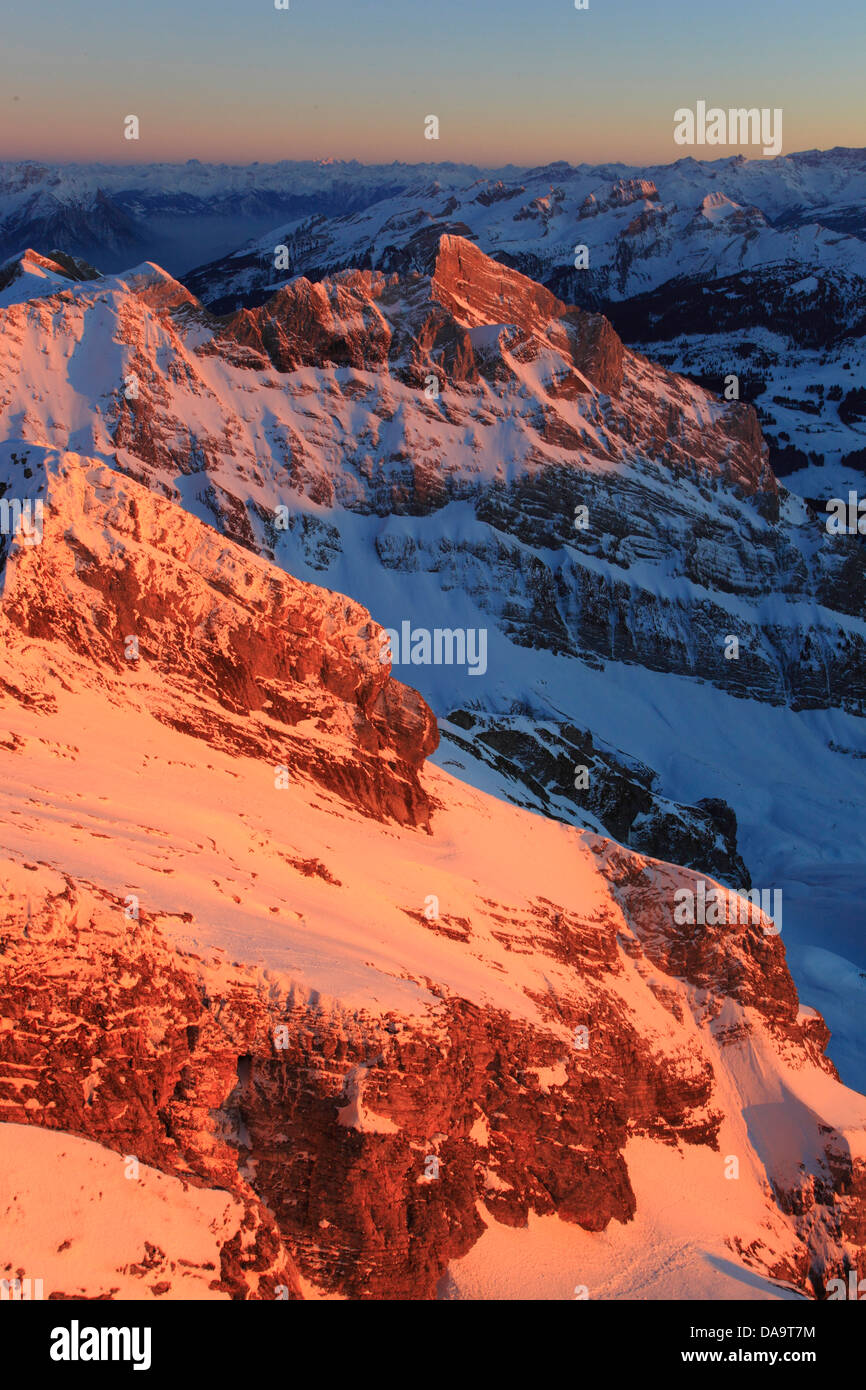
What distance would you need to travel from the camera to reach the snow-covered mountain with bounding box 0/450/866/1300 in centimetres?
4681

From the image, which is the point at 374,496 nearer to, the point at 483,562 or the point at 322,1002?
the point at 483,562

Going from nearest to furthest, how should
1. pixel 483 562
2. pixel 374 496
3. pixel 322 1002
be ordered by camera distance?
pixel 322 1002, pixel 483 562, pixel 374 496

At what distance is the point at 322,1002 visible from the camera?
52.3 meters

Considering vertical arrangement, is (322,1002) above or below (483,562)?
below

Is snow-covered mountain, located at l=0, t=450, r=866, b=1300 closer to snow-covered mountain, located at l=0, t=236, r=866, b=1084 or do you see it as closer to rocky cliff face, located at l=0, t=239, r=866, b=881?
snow-covered mountain, located at l=0, t=236, r=866, b=1084

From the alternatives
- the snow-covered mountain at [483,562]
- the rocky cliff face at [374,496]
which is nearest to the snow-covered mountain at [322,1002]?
the snow-covered mountain at [483,562]

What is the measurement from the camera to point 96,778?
63531 mm

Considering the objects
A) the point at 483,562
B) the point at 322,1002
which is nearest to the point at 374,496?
the point at 483,562

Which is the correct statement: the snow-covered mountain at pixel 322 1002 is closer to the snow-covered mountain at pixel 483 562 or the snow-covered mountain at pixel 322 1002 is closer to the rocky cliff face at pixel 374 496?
the snow-covered mountain at pixel 483 562

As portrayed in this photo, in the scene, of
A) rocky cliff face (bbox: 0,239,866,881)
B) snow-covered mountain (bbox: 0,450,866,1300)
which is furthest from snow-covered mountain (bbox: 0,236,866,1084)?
snow-covered mountain (bbox: 0,450,866,1300)

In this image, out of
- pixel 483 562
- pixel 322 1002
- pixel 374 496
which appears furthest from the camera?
pixel 374 496

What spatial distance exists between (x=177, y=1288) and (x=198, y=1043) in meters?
9.61

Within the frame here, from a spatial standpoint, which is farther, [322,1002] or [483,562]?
[483,562]
